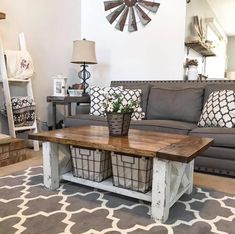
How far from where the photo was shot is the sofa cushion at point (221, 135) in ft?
7.24

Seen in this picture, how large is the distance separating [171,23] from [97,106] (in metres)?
1.53

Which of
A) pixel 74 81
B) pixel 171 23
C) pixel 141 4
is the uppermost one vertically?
pixel 141 4

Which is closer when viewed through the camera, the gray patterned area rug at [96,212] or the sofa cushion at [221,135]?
the gray patterned area rug at [96,212]

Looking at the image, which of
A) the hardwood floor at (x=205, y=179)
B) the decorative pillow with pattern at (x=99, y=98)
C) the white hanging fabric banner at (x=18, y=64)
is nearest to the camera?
the hardwood floor at (x=205, y=179)

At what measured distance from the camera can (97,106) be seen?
10.5 ft

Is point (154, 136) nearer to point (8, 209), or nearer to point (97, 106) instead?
point (8, 209)

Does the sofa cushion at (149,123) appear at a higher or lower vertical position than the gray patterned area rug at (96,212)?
higher

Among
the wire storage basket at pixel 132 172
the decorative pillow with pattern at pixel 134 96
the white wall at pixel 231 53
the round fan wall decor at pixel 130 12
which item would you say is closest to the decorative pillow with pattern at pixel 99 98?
the decorative pillow with pattern at pixel 134 96

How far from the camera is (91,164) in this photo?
1901mm

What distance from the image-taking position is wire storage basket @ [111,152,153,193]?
67.1 inches

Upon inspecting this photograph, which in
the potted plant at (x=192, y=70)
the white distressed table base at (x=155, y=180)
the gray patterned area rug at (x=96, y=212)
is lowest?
the gray patterned area rug at (x=96, y=212)

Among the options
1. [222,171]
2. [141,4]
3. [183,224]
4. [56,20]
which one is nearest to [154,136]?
[183,224]

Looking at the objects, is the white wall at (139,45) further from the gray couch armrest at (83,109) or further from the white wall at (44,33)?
the gray couch armrest at (83,109)

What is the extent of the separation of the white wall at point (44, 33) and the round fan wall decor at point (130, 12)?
61cm
